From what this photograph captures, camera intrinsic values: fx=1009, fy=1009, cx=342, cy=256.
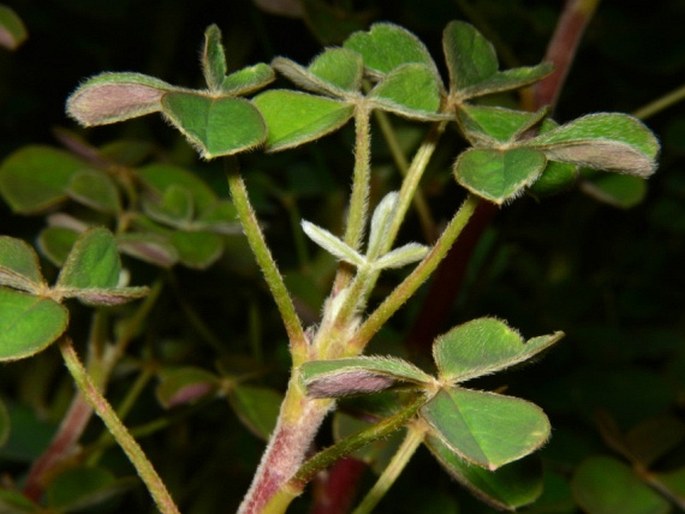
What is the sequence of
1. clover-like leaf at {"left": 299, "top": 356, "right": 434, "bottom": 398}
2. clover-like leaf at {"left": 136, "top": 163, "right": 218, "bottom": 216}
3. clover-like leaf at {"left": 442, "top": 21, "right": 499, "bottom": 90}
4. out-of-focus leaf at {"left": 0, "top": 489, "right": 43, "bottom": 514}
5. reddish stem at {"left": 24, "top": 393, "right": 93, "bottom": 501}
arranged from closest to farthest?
clover-like leaf at {"left": 299, "top": 356, "right": 434, "bottom": 398} → clover-like leaf at {"left": 442, "top": 21, "right": 499, "bottom": 90} → out-of-focus leaf at {"left": 0, "top": 489, "right": 43, "bottom": 514} → reddish stem at {"left": 24, "top": 393, "right": 93, "bottom": 501} → clover-like leaf at {"left": 136, "top": 163, "right": 218, "bottom": 216}

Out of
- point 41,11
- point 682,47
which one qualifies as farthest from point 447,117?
point 41,11

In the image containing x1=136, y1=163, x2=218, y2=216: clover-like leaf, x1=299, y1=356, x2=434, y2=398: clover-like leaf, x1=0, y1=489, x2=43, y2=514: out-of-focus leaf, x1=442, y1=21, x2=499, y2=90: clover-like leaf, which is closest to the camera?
x1=299, y1=356, x2=434, y2=398: clover-like leaf

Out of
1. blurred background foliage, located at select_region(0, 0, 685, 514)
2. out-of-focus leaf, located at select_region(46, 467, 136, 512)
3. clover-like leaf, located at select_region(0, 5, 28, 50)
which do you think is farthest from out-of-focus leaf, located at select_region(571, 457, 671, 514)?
clover-like leaf, located at select_region(0, 5, 28, 50)

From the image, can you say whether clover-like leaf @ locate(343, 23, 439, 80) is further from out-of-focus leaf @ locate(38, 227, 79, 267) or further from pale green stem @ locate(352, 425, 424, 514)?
out-of-focus leaf @ locate(38, 227, 79, 267)

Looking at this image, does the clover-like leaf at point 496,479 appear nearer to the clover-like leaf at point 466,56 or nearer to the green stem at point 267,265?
the green stem at point 267,265

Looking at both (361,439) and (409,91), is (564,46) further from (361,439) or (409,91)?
(361,439)

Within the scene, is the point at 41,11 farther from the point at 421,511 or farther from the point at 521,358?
the point at 521,358

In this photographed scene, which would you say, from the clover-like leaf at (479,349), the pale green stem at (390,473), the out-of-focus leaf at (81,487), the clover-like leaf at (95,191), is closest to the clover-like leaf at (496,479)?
the pale green stem at (390,473)
